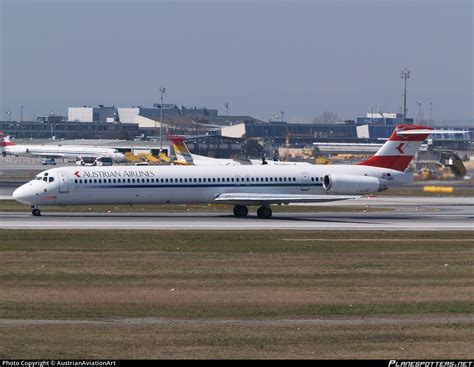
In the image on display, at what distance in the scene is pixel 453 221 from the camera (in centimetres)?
5619

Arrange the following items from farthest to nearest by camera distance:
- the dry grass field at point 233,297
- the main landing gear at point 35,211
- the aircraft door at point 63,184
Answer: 1. the main landing gear at point 35,211
2. the aircraft door at point 63,184
3. the dry grass field at point 233,297

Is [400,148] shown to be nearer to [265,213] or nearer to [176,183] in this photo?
[265,213]

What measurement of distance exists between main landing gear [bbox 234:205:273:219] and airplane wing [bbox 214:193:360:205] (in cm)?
64

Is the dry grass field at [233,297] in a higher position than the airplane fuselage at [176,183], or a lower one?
lower

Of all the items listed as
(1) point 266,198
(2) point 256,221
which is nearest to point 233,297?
(2) point 256,221

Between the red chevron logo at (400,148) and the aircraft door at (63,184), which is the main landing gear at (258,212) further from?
the aircraft door at (63,184)

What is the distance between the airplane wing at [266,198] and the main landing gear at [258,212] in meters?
0.64

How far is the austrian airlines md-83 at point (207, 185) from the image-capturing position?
2222 inches

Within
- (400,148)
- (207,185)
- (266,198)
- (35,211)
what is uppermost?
(400,148)

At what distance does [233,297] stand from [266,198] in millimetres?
29909

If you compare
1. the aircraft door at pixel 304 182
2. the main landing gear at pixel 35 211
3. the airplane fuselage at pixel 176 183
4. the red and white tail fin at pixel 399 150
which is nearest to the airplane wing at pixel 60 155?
the main landing gear at pixel 35 211

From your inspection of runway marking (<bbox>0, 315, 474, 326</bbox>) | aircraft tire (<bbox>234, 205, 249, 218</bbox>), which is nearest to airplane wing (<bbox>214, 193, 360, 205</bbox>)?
aircraft tire (<bbox>234, 205, 249, 218</bbox>)

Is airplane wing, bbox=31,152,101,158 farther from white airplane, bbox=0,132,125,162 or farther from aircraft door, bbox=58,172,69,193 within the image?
aircraft door, bbox=58,172,69,193

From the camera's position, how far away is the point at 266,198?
5744cm
